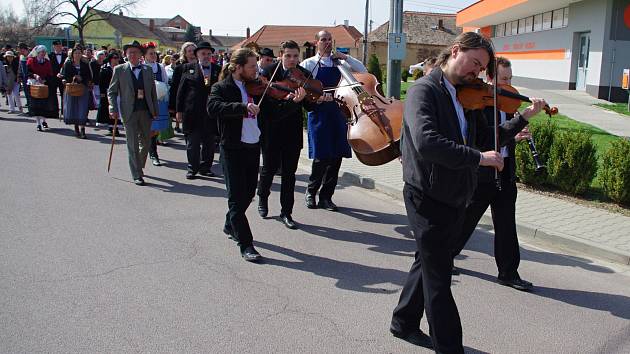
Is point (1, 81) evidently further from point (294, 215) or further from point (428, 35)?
point (428, 35)

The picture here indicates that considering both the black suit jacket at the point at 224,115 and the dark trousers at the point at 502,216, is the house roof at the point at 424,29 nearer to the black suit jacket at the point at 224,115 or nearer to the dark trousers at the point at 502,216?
the black suit jacket at the point at 224,115

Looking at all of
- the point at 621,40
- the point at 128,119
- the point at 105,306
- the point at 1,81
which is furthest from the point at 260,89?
the point at 621,40

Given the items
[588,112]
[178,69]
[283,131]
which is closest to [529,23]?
[588,112]

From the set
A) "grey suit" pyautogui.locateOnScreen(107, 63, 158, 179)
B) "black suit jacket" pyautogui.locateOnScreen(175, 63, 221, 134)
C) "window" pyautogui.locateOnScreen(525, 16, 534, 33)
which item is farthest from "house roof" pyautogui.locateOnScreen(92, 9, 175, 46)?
"grey suit" pyautogui.locateOnScreen(107, 63, 158, 179)

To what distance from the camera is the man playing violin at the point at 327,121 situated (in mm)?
6648

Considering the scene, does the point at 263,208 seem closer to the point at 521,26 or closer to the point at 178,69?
the point at 178,69

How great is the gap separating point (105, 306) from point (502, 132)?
3016mm

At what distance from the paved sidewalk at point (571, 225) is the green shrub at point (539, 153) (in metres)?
0.31

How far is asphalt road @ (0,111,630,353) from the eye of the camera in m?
3.73

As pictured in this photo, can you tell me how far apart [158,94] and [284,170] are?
4515 millimetres

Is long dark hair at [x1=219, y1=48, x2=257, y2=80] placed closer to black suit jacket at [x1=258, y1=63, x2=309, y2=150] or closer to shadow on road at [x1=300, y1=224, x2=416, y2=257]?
black suit jacket at [x1=258, y1=63, x2=309, y2=150]

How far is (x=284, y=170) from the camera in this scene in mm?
6488

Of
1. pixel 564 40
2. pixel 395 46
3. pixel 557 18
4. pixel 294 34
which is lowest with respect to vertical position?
pixel 395 46

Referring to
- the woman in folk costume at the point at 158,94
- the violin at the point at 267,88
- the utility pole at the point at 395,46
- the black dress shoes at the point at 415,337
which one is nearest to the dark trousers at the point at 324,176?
the violin at the point at 267,88
